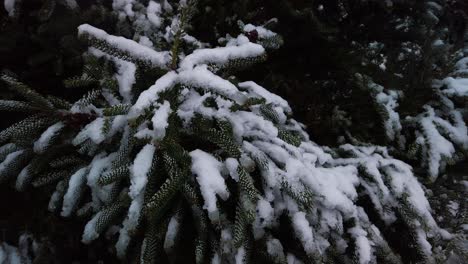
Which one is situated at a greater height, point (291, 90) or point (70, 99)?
point (291, 90)

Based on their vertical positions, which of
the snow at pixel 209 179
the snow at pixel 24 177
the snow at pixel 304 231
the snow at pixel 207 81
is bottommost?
the snow at pixel 24 177

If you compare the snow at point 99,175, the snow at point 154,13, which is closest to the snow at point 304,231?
the snow at point 99,175

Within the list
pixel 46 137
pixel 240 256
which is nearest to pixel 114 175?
pixel 46 137

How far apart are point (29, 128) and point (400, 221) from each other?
210cm

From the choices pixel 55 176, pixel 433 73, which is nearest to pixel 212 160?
pixel 55 176

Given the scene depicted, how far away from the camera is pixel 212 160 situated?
68.7 inches

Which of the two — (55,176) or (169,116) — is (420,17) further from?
(55,176)

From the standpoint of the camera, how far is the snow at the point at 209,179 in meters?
1.63

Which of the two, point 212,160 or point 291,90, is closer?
point 212,160

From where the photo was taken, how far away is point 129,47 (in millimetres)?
1645

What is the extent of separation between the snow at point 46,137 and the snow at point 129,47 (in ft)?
1.70

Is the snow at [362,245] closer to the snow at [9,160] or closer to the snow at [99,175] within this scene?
the snow at [99,175]

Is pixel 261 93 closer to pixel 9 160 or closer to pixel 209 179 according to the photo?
pixel 209 179

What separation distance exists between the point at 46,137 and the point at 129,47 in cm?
62
